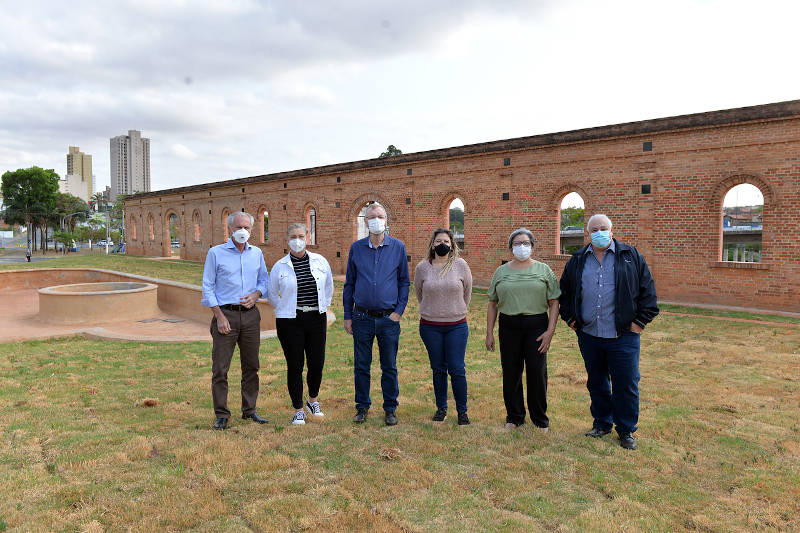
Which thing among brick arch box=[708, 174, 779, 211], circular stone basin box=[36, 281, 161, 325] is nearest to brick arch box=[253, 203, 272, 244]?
circular stone basin box=[36, 281, 161, 325]

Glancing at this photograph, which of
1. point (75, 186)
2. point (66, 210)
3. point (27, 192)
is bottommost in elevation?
point (66, 210)

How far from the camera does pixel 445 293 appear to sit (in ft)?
13.5

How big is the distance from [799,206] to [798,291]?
6.27ft

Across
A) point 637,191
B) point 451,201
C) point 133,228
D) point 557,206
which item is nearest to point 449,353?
point 637,191

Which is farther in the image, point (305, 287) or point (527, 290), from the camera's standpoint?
point (305, 287)

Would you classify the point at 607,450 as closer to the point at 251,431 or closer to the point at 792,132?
the point at 251,431

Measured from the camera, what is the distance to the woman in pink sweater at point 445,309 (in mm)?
4117

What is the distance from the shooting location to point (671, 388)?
211 inches

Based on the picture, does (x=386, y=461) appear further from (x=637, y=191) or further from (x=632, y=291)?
(x=637, y=191)

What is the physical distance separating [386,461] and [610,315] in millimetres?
2060

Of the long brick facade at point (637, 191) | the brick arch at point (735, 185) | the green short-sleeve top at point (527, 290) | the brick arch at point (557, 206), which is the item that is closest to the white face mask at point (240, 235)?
the green short-sleeve top at point (527, 290)

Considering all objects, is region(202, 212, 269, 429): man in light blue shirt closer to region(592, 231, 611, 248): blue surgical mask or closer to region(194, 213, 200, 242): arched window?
region(592, 231, 611, 248): blue surgical mask

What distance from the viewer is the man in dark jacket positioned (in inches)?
147

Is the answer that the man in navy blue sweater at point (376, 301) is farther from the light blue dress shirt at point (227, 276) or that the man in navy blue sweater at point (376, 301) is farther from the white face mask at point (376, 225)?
the light blue dress shirt at point (227, 276)
